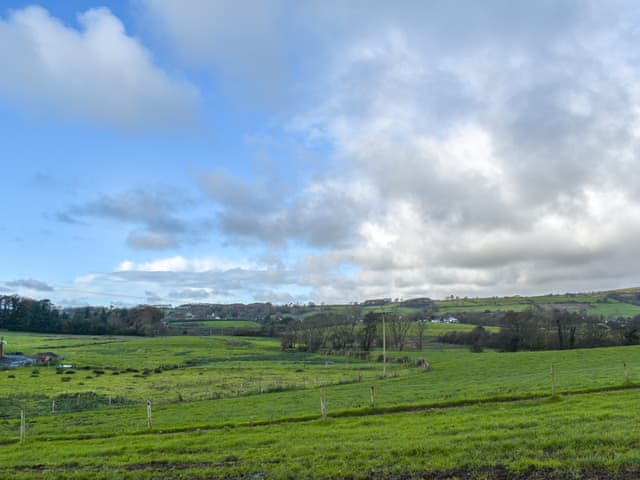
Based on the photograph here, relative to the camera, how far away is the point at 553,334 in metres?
106

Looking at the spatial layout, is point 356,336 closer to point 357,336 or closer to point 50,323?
point 357,336

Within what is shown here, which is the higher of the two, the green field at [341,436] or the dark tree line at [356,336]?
the green field at [341,436]

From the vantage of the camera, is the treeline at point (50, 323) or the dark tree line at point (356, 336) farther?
the treeline at point (50, 323)

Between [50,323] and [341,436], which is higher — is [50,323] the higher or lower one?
the lower one

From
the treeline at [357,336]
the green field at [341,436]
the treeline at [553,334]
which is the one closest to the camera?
the green field at [341,436]

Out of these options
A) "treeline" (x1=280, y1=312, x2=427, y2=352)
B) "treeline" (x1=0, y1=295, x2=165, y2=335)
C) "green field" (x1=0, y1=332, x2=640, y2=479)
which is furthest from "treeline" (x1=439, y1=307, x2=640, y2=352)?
"treeline" (x1=0, y1=295, x2=165, y2=335)

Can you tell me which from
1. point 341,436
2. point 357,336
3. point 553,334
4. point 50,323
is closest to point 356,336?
point 357,336

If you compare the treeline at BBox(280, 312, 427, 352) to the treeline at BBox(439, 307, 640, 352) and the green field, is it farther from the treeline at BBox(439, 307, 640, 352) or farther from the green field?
the green field

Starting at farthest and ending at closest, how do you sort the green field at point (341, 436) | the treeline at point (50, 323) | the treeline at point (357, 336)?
the treeline at point (50, 323)
the treeline at point (357, 336)
the green field at point (341, 436)

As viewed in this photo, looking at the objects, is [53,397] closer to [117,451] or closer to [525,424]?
[117,451]

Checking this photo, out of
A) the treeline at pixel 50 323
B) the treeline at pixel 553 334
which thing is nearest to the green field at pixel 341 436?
the treeline at pixel 553 334

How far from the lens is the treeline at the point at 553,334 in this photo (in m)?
99.0

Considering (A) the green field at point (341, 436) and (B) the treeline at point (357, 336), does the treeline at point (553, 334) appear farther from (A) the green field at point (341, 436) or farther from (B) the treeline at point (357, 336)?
(A) the green field at point (341, 436)

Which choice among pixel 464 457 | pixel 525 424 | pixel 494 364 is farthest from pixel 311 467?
pixel 494 364
